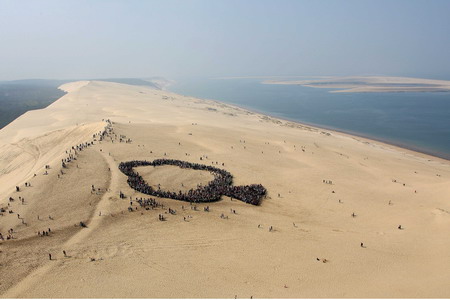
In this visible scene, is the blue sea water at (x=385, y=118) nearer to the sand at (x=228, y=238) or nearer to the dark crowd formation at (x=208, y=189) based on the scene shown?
the sand at (x=228, y=238)

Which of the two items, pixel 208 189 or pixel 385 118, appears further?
pixel 385 118

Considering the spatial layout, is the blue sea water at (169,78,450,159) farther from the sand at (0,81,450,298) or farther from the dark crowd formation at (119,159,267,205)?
the dark crowd formation at (119,159,267,205)

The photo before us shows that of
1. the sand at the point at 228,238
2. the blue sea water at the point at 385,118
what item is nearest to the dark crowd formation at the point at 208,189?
the sand at the point at 228,238

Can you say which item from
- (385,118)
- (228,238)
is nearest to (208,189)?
(228,238)

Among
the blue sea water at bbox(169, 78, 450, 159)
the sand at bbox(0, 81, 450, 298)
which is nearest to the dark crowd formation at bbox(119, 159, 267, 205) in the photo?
the sand at bbox(0, 81, 450, 298)

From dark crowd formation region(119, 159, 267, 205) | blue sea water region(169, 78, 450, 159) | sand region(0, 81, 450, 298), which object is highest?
blue sea water region(169, 78, 450, 159)

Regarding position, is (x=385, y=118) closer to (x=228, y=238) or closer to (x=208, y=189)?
(x=208, y=189)

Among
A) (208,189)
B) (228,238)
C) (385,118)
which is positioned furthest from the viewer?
(385,118)

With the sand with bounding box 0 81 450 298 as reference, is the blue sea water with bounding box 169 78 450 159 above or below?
above

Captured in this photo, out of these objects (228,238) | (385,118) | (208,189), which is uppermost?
(385,118)
